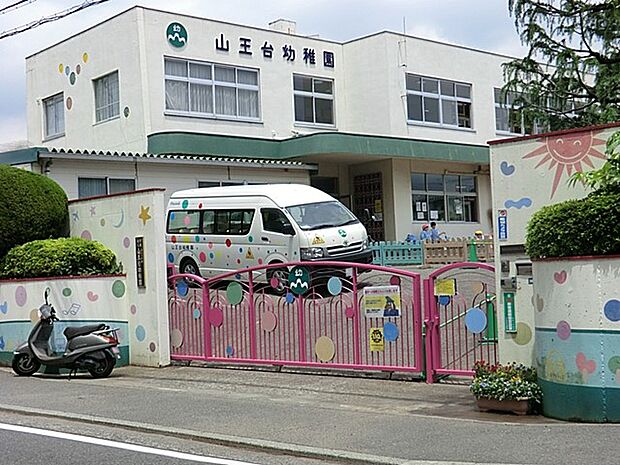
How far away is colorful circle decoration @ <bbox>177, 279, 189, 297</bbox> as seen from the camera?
1580 cm

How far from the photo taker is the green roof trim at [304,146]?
88.1 feet

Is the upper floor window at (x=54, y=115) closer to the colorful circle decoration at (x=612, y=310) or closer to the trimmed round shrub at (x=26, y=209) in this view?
the trimmed round shrub at (x=26, y=209)

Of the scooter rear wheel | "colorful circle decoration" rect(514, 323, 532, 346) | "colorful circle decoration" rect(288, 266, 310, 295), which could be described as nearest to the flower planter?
"colorful circle decoration" rect(514, 323, 532, 346)

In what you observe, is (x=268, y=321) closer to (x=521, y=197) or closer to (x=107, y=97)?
(x=521, y=197)

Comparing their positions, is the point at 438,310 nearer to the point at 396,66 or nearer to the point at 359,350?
the point at 359,350

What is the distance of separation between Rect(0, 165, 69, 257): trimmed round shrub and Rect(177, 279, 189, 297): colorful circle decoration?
3.23m

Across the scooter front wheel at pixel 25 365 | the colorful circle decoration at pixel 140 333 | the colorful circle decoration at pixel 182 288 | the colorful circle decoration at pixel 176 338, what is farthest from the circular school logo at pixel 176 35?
the scooter front wheel at pixel 25 365

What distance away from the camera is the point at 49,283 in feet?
53.0

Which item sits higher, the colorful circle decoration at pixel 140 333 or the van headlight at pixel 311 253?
the van headlight at pixel 311 253

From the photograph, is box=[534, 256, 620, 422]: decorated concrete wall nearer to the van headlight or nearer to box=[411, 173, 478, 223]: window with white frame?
the van headlight

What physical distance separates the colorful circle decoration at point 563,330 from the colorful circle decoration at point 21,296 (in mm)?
10257

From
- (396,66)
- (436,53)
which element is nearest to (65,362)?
(396,66)

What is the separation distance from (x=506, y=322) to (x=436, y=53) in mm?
24463

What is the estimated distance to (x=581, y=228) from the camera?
948 cm
